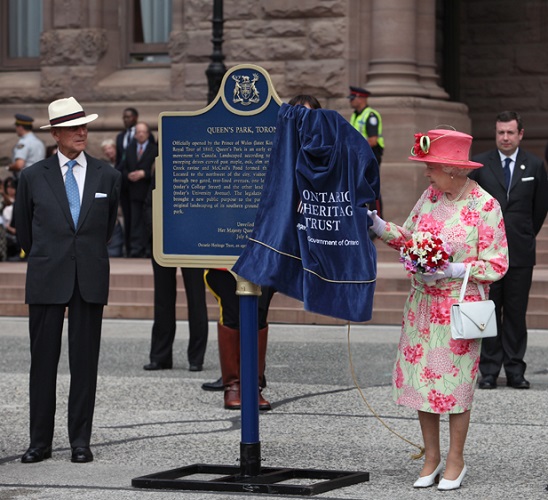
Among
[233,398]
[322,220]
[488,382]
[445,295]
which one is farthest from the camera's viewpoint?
[488,382]

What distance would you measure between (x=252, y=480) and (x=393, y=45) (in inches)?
564

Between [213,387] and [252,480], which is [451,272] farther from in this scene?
[213,387]

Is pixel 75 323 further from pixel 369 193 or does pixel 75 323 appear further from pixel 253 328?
pixel 369 193

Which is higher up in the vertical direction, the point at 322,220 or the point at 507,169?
the point at 507,169

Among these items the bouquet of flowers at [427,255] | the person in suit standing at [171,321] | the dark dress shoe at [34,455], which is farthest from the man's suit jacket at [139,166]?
the bouquet of flowers at [427,255]

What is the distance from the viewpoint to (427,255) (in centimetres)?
762

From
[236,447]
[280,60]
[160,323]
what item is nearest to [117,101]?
[280,60]

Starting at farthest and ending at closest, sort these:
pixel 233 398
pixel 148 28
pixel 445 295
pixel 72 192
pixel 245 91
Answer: pixel 148 28 < pixel 233 398 < pixel 72 192 < pixel 245 91 < pixel 445 295

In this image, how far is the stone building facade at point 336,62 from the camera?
21.3m

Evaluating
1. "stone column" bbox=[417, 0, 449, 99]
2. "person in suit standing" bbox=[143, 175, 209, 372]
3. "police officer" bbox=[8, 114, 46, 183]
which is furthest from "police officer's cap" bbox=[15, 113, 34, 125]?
"person in suit standing" bbox=[143, 175, 209, 372]

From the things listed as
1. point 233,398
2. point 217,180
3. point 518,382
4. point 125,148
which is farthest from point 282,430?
point 125,148

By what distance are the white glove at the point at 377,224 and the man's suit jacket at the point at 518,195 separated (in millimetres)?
4163

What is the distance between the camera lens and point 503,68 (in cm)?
2464

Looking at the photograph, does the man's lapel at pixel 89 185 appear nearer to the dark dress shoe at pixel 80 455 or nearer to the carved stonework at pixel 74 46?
the dark dress shoe at pixel 80 455
